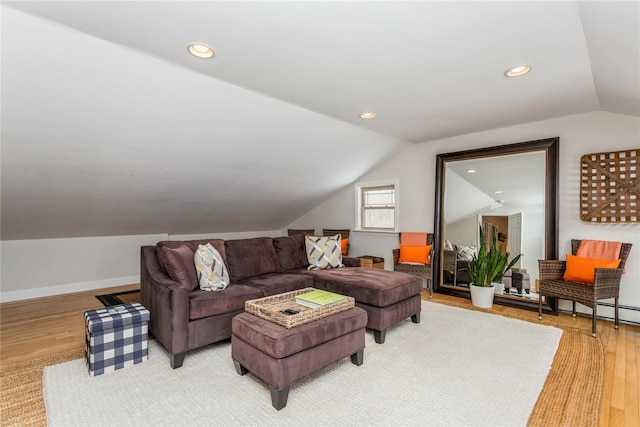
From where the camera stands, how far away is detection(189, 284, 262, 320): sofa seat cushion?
2.51 m

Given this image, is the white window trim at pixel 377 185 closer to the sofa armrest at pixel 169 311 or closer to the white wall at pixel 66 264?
the white wall at pixel 66 264

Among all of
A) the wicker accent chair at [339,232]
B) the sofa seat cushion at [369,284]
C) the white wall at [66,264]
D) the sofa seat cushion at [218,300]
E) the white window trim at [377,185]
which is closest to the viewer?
the sofa seat cushion at [218,300]

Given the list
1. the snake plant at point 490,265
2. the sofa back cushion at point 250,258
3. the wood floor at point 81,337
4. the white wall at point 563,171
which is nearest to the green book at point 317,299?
the sofa back cushion at point 250,258

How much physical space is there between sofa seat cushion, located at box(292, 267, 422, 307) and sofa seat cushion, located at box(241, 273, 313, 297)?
152mm

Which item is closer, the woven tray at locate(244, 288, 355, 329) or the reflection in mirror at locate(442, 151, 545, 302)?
the woven tray at locate(244, 288, 355, 329)

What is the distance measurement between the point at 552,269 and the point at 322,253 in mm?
2605

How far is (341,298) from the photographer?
97.5 inches

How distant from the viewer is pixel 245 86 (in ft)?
9.07

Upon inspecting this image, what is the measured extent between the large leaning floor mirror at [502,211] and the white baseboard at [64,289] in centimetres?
478

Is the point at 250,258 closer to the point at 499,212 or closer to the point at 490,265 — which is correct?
the point at 490,265

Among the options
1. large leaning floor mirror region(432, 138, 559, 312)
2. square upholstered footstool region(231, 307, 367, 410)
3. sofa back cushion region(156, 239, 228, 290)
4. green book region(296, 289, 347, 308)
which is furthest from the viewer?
large leaning floor mirror region(432, 138, 559, 312)

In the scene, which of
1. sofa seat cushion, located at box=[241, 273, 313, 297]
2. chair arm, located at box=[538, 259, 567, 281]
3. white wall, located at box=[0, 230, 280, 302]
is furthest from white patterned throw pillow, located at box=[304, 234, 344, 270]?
white wall, located at box=[0, 230, 280, 302]

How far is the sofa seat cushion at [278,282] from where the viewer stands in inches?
120

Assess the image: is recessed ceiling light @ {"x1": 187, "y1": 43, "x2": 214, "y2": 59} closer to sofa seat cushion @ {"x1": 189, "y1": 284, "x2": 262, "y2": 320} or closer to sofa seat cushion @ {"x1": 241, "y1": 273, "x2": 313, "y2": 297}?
sofa seat cushion @ {"x1": 189, "y1": 284, "x2": 262, "y2": 320}
